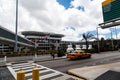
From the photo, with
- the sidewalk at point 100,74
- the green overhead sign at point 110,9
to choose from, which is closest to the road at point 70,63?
the sidewalk at point 100,74

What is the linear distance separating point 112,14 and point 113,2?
0.92 meters

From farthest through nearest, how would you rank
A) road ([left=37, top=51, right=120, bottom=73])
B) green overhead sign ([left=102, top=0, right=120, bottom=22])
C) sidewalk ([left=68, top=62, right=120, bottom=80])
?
road ([left=37, top=51, right=120, bottom=73]), green overhead sign ([left=102, top=0, right=120, bottom=22]), sidewalk ([left=68, top=62, right=120, bottom=80])

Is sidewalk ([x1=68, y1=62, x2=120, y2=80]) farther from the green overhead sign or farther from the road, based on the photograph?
the green overhead sign

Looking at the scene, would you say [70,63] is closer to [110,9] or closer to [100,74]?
[100,74]

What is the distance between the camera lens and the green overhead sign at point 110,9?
11.2m

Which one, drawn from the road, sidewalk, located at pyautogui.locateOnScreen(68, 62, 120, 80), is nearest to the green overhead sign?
sidewalk, located at pyautogui.locateOnScreen(68, 62, 120, 80)

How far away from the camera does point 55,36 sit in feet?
415

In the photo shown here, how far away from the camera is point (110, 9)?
39.2 feet

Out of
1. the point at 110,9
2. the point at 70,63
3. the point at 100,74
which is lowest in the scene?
the point at 70,63

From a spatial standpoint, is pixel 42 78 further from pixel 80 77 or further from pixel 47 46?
pixel 47 46

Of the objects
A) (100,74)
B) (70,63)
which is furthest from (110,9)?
(70,63)

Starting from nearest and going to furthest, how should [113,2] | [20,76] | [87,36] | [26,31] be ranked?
[20,76] → [113,2] → [87,36] → [26,31]

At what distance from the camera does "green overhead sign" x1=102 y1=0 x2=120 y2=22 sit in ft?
36.9

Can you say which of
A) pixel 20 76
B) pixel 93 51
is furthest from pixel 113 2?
Answer: pixel 93 51
